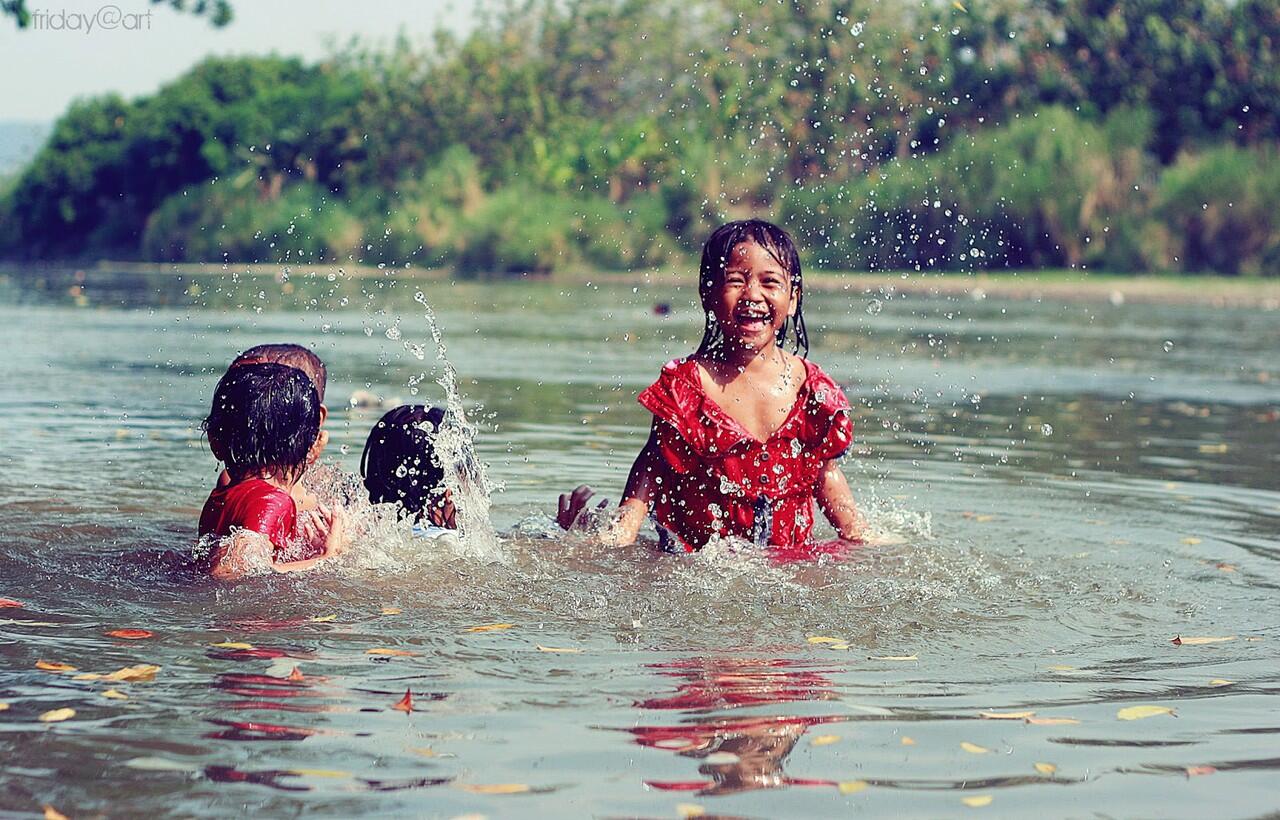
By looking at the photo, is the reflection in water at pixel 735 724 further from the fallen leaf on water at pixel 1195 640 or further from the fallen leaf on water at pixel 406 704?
the fallen leaf on water at pixel 1195 640

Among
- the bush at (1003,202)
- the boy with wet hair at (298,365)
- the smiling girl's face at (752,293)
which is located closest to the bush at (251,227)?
the bush at (1003,202)

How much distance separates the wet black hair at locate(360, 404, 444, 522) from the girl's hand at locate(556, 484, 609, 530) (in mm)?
497

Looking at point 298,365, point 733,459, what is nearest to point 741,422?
point 733,459

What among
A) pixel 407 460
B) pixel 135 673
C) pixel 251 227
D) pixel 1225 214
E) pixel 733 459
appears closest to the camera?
pixel 135 673

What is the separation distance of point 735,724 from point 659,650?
0.84 metres

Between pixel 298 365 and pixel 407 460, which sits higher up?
pixel 298 365

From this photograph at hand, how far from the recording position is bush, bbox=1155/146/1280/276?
3803 cm

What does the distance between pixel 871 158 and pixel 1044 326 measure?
20.9 meters

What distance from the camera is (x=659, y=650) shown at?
5.05m

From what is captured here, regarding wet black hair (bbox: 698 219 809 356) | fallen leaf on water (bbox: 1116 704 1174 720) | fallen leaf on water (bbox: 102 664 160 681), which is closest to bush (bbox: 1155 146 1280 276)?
wet black hair (bbox: 698 219 809 356)

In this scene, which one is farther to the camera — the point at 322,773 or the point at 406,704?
the point at 406,704

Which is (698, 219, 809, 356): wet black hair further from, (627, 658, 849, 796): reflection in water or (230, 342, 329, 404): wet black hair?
(627, 658, 849, 796): reflection in water

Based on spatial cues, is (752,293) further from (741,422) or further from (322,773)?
(322,773)

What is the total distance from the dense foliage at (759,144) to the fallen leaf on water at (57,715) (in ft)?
115
